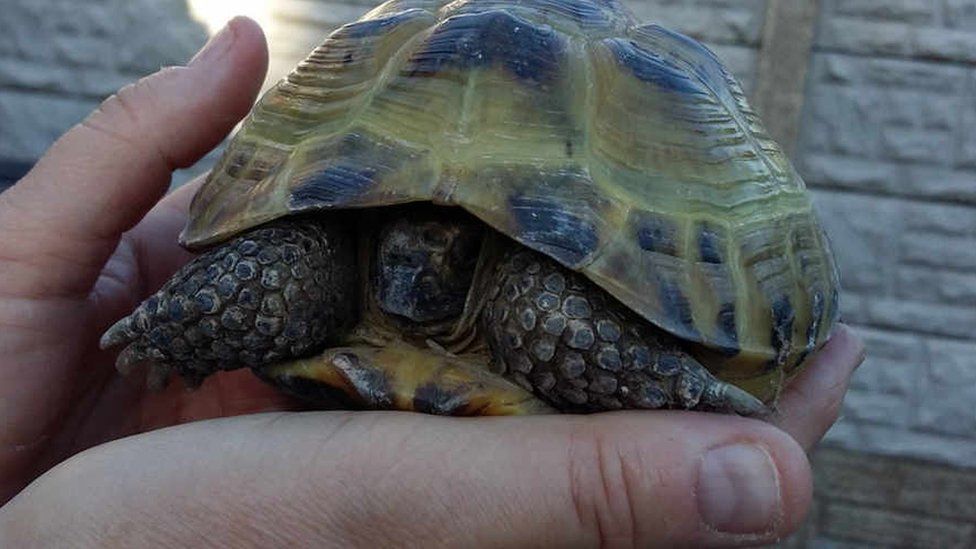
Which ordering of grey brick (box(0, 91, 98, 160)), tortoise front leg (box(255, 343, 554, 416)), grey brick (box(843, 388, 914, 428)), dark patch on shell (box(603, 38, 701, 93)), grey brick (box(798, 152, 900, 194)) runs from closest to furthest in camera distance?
tortoise front leg (box(255, 343, 554, 416)) < dark patch on shell (box(603, 38, 701, 93)) < grey brick (box(798, 152, 900, 194)) < grey brick (box(843, 388, 914, 428)) < grey brick (box(0, 91, 98, 160))

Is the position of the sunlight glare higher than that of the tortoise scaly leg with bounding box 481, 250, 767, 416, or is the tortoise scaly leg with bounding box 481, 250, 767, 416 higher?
the sunlight glare

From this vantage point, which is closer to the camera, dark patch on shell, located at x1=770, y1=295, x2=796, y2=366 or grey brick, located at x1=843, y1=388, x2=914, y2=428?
dark patch on shell, located at x1=770, y1=295, x2=796, y2=366

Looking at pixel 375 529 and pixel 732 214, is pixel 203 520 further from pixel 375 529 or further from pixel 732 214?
pixel 732 214

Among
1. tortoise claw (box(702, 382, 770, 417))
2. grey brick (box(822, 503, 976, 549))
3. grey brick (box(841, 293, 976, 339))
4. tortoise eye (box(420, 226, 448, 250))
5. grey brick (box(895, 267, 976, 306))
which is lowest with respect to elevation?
grey brick (box(822, 503, 976, 549))

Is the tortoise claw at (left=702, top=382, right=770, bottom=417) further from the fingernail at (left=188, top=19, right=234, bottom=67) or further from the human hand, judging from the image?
the fingernail at (left=188, top=19, right=234, bottom=67)

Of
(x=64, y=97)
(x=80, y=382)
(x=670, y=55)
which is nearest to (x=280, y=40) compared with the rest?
(x=64, y=97)

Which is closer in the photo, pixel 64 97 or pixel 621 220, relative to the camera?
pixel 621 220

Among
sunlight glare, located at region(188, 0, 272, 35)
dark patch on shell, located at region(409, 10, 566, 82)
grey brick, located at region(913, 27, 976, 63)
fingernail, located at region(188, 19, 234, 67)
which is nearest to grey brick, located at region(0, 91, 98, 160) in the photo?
sunlight glare, located at region(188, 0, 272, 35)

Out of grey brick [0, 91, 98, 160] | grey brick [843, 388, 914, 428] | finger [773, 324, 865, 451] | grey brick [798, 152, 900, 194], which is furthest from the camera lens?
grey brick [0, 91, 98, 160]
